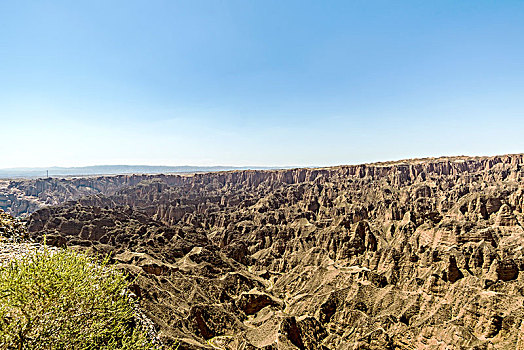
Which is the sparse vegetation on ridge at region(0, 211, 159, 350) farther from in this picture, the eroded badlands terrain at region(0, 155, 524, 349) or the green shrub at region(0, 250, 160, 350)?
the eroded badlands terrain at region(0, 155, 524, 349)

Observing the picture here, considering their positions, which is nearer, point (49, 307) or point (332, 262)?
point (49, 307)

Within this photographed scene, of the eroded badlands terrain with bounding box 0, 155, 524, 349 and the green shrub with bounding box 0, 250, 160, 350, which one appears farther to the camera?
the eroded badlands terrain with bounding box 0, 155, 524, 349

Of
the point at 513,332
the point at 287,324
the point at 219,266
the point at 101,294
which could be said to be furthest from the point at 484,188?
the point at 101,294

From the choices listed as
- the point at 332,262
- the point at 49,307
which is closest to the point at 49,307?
the point at 49,307

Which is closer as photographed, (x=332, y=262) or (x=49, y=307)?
(x=49, y=307)

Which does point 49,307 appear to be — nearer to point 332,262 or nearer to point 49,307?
point 49,307

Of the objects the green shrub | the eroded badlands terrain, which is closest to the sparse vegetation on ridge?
the green shrub

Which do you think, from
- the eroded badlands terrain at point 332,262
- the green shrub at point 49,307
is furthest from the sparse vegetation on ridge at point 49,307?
the eroded badlands terrain at point 332,262

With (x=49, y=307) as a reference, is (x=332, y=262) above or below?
below

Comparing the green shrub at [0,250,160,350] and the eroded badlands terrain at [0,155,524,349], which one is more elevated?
the green shrub at [0,250,160,350]
